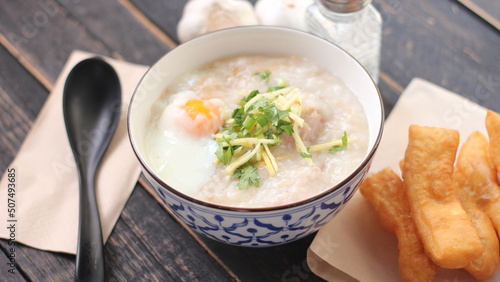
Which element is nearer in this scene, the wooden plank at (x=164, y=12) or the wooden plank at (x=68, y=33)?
the wooden plank at (x=68, y=33)

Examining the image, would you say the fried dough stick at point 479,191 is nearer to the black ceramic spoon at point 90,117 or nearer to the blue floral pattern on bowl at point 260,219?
the blue floral pattern on bowl at point 260,219

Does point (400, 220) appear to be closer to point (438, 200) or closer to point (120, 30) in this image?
point (438, 200)

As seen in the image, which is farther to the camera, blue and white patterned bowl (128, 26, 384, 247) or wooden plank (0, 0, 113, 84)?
wooden plank (0, 0, 113, 84)

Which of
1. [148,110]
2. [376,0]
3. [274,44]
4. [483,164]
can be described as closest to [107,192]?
[148,110]

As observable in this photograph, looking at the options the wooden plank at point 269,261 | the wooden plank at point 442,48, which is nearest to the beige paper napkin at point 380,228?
the wooden plank at point 269,261

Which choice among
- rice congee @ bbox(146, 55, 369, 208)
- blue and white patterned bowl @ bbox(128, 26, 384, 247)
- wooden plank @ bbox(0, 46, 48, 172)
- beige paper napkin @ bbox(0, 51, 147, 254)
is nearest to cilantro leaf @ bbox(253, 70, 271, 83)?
rice congee @ bbox(146, 55, 369, 208)

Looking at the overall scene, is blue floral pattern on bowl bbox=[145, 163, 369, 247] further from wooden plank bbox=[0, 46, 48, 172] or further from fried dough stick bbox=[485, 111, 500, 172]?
wooden plank bbox=[0, 46, 48, 172]

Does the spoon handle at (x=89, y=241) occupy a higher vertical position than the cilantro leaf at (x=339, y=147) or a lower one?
lower
